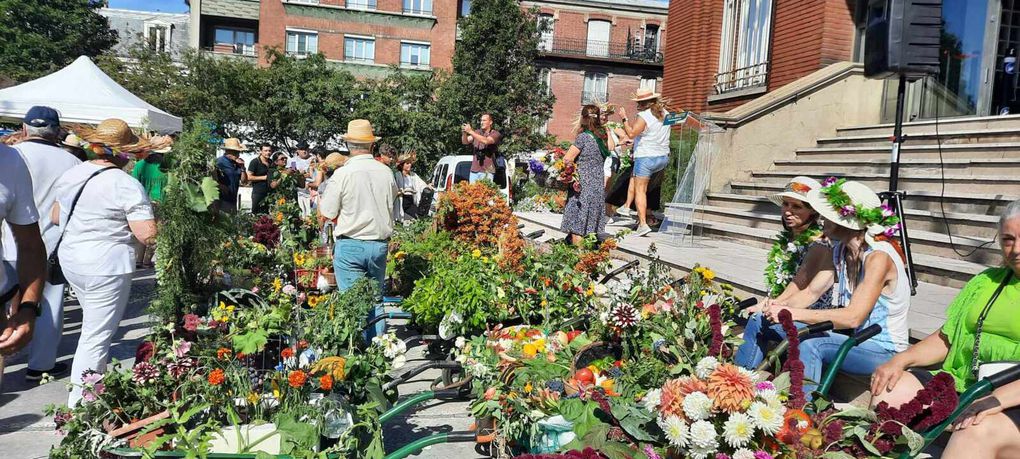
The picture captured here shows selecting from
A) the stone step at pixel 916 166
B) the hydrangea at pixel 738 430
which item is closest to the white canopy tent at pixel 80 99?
the stone step at pixel 916 166

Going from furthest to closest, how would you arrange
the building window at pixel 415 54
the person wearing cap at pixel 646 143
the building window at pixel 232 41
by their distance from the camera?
the building window at pixel 232 41 → the building window at pixel 415 54 → the person wearing cap at pixel 646 143

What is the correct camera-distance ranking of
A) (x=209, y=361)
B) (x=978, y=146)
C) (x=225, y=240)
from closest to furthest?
(x=209, y=361) < (x=225, y=240) < (x=978, y=146)

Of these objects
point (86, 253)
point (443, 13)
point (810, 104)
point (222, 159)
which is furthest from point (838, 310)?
point (443, 13)

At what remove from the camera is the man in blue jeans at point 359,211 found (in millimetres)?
5723

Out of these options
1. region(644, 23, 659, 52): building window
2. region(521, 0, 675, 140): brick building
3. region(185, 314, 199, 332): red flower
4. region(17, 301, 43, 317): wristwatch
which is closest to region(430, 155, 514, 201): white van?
region(185, 314, 199, 332): red flower

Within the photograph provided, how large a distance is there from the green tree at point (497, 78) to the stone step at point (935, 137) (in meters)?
19.7

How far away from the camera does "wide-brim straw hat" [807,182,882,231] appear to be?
4016mm

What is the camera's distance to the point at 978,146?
8617mm

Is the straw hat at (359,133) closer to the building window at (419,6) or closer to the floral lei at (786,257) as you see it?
the floral lei at (786,257)

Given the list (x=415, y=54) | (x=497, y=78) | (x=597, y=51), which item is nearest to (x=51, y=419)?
(x=497, y=78)

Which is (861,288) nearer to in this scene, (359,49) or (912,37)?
(912,37)

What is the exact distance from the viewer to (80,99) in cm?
1301

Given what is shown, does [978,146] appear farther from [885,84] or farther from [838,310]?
[838,310]

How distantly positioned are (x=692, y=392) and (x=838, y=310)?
72.0 inches
